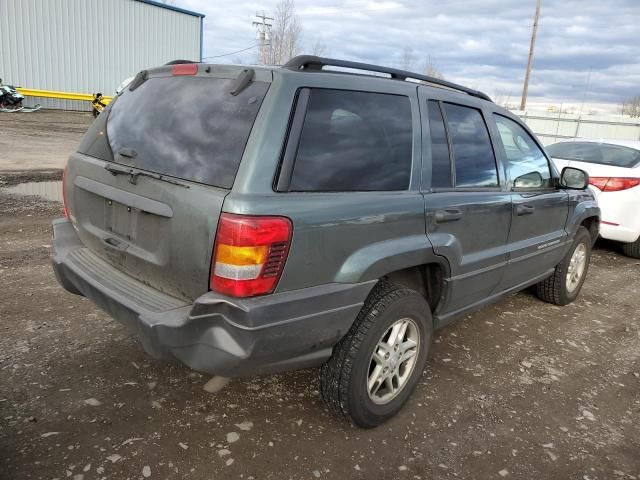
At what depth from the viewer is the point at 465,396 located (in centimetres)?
325

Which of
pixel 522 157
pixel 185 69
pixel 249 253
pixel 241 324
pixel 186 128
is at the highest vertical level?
pixel 185 69

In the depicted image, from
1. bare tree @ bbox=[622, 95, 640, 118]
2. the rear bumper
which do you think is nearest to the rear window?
the rear bumper

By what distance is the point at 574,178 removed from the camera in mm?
4285

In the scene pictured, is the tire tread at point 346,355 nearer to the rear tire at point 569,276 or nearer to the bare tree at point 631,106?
the rear tire at point 569,276

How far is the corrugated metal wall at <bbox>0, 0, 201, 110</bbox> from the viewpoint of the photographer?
73.7 ft

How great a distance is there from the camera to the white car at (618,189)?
20.8ft

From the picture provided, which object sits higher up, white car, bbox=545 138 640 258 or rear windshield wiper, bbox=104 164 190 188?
rear windshield wiper, bbox=104 164 190 188

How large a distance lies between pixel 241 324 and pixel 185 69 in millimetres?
1417

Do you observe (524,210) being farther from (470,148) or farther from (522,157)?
(470,148)

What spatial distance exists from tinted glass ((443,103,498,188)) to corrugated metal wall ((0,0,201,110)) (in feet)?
80.5

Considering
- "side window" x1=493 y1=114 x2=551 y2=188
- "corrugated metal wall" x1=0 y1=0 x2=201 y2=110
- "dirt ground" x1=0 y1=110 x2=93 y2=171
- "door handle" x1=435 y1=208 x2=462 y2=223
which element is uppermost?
"corrugated metal wall" x1=0 y1=0 x2=201 y2=110

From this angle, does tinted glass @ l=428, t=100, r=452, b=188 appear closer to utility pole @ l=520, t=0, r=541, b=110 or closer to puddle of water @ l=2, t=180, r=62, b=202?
puddle of water @ l=2, t=180, r=62, b=202

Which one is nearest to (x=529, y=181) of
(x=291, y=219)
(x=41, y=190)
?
(x=291, y=219)

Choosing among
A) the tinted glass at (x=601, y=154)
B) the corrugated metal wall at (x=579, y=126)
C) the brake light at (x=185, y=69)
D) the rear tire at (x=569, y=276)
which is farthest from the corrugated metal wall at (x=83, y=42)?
the rear tire at (x=569, y=276)
